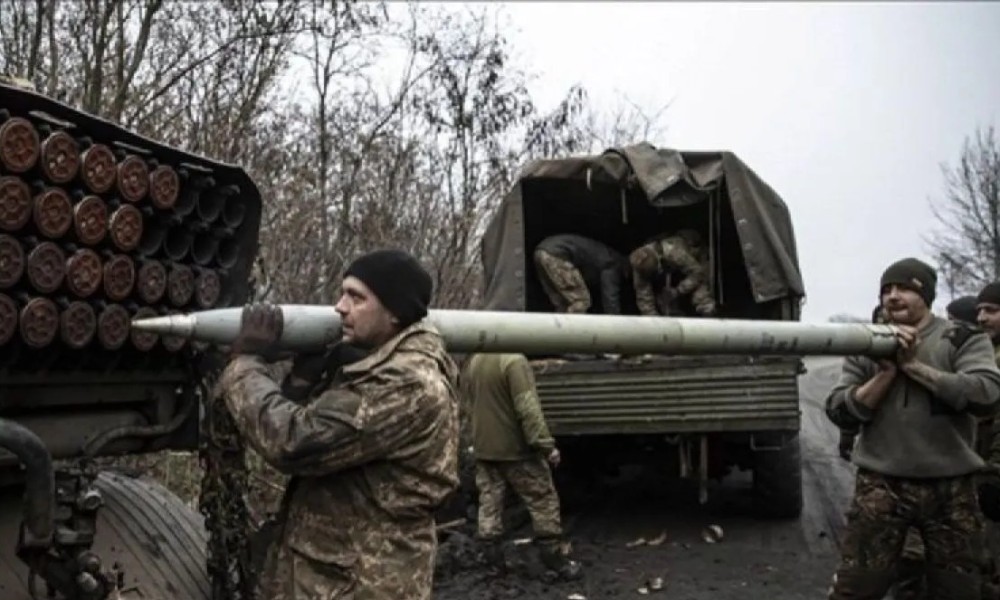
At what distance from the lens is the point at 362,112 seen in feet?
46.1

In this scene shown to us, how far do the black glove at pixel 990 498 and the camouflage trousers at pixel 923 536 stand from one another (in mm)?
427

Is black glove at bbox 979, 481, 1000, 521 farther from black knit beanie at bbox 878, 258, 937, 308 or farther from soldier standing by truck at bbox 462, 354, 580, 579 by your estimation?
soldier standing by truck at bbox 462, 354, 580, 579

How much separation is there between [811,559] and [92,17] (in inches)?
281

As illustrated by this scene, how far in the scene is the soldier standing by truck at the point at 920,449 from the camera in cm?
463

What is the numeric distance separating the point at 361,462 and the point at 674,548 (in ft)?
16.8

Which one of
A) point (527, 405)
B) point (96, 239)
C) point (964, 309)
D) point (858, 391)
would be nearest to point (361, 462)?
point (96, 239)

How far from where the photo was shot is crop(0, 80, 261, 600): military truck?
9.94ft

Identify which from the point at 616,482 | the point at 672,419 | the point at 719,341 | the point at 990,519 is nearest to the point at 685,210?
the point at 672,419

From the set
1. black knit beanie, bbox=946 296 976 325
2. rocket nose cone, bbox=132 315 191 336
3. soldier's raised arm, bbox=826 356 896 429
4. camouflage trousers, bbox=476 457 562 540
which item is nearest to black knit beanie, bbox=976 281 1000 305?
black knit beanie, bbox=946 296 976 325

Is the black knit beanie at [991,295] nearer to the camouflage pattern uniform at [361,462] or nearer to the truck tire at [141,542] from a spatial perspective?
the camouflage pattern uniform at [361,462]

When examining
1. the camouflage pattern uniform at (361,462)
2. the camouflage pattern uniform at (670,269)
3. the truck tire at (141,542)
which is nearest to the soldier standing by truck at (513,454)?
the camouflage pattern uniform at (670,269)

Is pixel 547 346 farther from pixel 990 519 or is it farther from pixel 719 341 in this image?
pixel 990 519

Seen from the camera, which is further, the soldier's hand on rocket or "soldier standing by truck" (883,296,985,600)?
"soldier standing by truck" (883,296,985,600)

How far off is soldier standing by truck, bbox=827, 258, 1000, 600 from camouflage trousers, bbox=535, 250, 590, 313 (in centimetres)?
347
